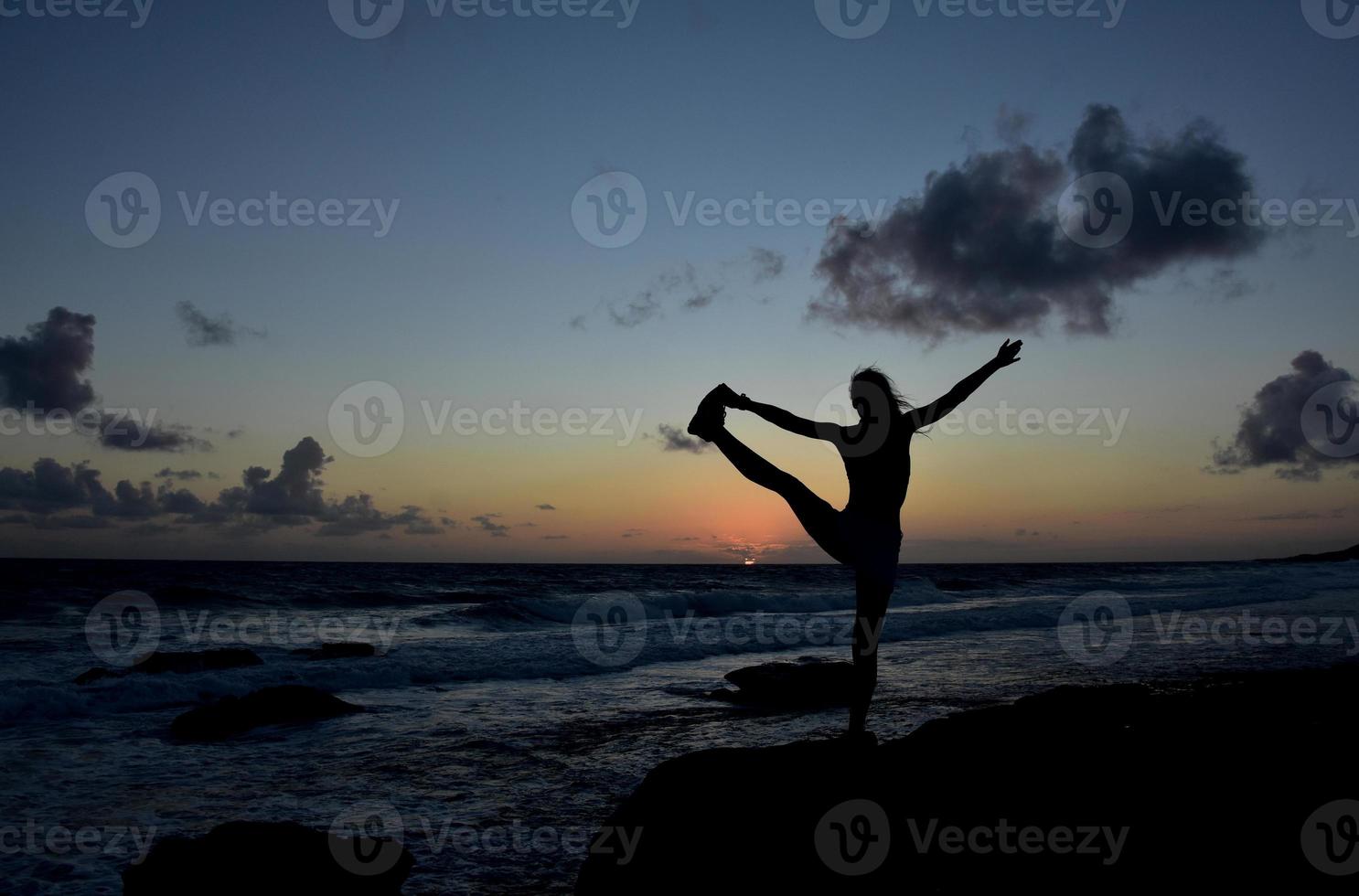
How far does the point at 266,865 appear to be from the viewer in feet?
16.9

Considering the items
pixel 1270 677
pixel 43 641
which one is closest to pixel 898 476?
pixel 1270 677

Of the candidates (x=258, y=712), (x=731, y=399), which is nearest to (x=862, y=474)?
(x=731, y=399)

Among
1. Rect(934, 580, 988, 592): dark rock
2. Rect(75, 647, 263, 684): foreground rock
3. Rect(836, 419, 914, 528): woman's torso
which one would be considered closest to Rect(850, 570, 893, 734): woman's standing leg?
Rect(836, 419, 914, 528): woman's torso

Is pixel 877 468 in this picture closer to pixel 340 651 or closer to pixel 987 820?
pixel 987 820

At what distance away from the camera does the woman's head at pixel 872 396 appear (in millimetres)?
5527

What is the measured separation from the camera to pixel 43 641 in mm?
22531

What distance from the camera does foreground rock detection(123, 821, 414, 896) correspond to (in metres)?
5.07

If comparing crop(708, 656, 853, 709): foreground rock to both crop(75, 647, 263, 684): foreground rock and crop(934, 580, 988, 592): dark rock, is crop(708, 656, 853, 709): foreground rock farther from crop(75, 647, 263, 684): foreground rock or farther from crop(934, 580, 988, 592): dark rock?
crop(934, 580, 988, 592): dark rock

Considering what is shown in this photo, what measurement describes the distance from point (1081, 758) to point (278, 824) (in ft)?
19.7

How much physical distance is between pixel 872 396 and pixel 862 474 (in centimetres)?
55

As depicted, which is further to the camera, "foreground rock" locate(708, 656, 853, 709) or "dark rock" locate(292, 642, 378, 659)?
"dark rock" locate(292, 642, 378, 659)

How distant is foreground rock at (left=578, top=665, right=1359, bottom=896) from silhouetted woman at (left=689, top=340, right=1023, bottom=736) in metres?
0.72

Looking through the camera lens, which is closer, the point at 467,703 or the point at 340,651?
the point at 467,703

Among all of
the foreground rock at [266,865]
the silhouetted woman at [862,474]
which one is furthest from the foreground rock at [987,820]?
the foreground rock at [266,865]
